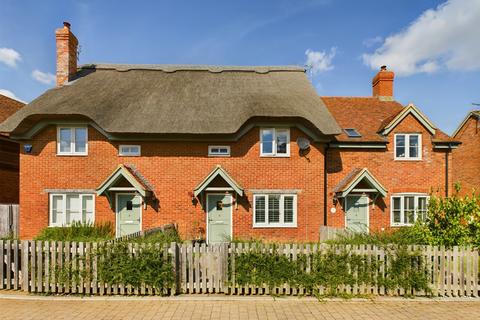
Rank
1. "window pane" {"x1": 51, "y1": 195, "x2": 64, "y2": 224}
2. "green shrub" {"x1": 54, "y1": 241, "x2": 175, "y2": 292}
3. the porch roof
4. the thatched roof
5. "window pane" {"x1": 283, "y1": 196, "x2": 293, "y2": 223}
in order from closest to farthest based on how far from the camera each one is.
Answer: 1. "green shrub" {"x1": 54, "y1": 241, "x2": 175, "y2": 292}
2. the porch roof
3. the thatched roof
4. "window pane" {"x1": 51, "y1": 195, "x2": 64, "y2": 224}
5. "window pane" {"x1": 283, "y1": 196, "x2": 293, "y2": 223}

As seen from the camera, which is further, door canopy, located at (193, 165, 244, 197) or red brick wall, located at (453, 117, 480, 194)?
red brick wall, located at (453, 117, 480, 194)

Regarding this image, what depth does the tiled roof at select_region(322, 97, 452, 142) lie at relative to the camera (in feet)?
46.0

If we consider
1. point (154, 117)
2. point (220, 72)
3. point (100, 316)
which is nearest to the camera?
point (100, 316)

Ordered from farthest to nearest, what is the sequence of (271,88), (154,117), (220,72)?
(220,72) < (271,88) < (154,117)

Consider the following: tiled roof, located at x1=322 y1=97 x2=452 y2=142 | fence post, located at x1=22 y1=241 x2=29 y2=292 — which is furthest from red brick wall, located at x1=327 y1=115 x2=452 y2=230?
fence post, located at x1=22 y1=241 x2=29 y2=292

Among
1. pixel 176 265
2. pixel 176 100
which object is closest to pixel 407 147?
pixel 176 100

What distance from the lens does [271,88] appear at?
14922 millimetres

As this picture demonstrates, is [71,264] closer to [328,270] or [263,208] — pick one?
[328,270]

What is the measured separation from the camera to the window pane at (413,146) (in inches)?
554

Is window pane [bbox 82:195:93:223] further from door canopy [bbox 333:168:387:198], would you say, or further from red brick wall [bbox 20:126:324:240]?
door canopy [bbox 333:168:387:198]

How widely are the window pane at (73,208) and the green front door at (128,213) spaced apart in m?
1.90

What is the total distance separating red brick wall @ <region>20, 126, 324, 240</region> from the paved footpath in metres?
5.98

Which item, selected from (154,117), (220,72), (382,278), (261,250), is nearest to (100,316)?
(261,250)

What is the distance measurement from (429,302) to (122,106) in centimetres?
1383
